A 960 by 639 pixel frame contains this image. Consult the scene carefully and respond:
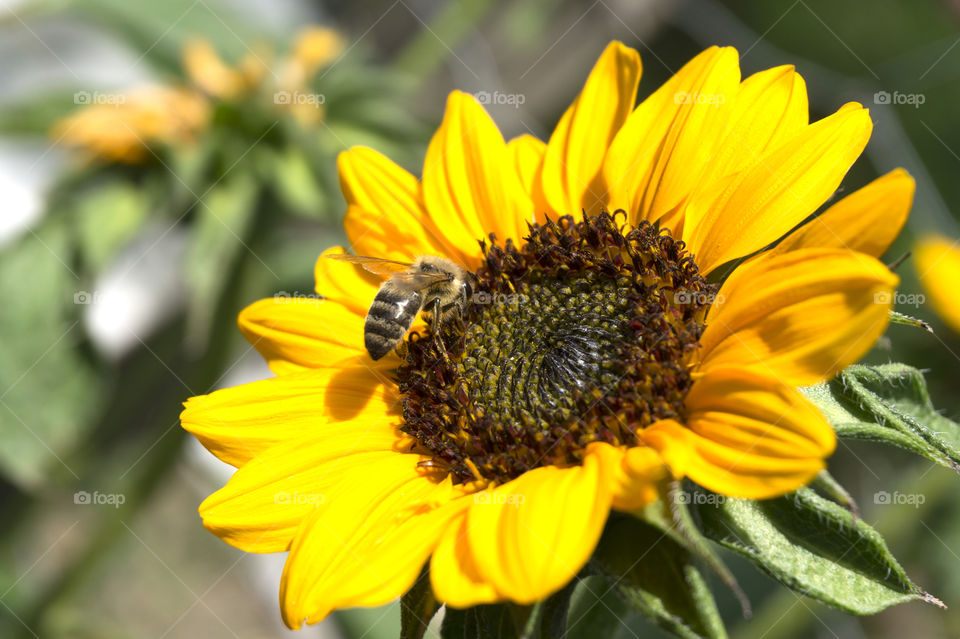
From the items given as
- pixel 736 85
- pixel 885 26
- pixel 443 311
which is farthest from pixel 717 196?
pixel 885 26

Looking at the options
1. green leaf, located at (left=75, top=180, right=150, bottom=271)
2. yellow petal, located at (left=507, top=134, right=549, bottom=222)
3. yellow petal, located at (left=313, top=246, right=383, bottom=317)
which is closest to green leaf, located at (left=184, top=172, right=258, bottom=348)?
A: green leaf, located at (left=75, top=180, right=150, bottom=271)

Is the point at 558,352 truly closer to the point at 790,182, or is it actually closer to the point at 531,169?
the point at 531,169

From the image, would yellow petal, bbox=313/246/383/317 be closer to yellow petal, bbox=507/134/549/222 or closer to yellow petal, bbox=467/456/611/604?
yellow petal, bbox=507/134/549/222

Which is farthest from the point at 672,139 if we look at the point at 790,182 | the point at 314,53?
the point at 314,53

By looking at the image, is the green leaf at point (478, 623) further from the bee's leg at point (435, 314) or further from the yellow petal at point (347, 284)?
the yellow petal at point (347, 284)

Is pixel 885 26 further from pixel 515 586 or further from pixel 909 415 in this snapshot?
pixel 515 586

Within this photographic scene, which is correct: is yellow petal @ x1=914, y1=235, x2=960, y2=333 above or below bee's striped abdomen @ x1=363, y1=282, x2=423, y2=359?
below

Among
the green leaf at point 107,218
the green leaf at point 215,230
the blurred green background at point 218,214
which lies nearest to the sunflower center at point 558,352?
the blurred green background at point 218,214
